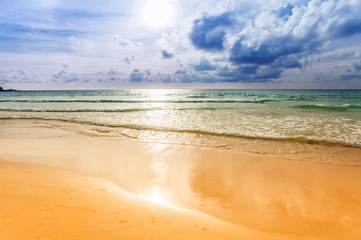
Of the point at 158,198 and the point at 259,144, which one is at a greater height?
the point at 158,198

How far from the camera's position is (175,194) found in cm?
407

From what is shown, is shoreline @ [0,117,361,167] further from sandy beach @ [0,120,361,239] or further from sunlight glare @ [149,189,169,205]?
sunlight glare @ [149,189,169,205]

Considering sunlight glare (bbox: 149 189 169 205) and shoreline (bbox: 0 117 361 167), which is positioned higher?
sunlight glare (bbox: 149 189 169 205)

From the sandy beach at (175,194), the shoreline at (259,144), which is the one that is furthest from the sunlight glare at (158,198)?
the shoreline at (259,144)

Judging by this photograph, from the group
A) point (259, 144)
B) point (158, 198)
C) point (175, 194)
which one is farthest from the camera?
point (259, 144)

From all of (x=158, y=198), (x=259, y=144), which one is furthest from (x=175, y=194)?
(x=259, y=144)

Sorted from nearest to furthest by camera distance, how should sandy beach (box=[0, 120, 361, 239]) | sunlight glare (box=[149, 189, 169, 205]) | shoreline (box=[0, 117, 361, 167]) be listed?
sandy beach (box=[0, 120, 361, 239])
sunlight glare (box=[149, 189, 169, 205])
shoreline (box=[0, 117, 361, 167])

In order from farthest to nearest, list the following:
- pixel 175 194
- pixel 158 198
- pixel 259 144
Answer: pixel 259 144 → pixel 175 194 → pixel 158 198

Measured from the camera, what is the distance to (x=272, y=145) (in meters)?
8.27

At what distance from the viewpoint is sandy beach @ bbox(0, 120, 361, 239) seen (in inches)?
112

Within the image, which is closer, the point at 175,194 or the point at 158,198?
the point at 158,198

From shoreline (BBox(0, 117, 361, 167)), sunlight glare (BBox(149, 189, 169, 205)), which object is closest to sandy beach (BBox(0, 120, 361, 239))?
sunlight glare (BBox(149, 189, 169, 205))

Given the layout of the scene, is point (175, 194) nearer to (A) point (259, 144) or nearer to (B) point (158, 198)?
(B) point (158, 198)

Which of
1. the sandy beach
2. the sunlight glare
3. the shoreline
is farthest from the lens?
the shoreline
